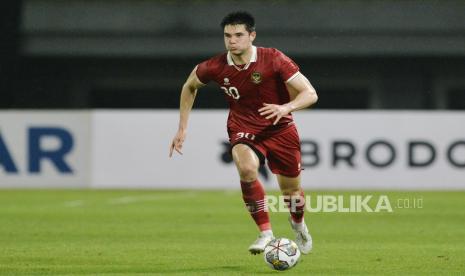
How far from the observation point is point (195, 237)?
12.8m

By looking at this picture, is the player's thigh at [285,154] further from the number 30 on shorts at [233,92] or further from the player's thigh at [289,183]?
the number 30 on shorts at [233,92]

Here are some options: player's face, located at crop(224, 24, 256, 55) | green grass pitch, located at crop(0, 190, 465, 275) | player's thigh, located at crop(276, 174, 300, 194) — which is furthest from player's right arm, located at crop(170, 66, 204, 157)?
green grass pitch, located at crop(0, 190, 465, 275)

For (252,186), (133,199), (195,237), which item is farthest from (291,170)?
(133,199)

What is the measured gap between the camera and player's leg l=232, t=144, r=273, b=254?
10195 millimetres

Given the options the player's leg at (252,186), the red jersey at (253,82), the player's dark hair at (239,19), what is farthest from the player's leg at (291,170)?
the player's dark hair at (239,19)

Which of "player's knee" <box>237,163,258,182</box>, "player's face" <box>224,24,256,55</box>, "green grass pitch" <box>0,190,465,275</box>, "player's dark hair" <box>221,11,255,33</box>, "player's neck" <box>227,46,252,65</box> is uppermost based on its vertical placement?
"player's dark hair" <box>221,11,255,33</box>

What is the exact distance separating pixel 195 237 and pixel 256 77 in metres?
2.95

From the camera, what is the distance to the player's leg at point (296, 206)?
1104cm

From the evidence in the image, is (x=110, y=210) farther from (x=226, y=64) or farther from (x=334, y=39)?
(x=334, y=39)

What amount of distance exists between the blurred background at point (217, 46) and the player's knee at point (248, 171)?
1739 centimetres

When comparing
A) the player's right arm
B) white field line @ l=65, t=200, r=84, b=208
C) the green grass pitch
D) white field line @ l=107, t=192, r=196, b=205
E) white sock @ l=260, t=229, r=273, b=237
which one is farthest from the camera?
white field line @ l=107, t=192, r=196, b=205

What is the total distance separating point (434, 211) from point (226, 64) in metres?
7.07

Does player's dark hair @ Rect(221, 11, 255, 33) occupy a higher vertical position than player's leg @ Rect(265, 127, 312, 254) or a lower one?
higher

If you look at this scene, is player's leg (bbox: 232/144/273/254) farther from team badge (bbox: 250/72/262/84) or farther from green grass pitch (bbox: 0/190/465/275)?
team badge (bbox: 250/72/262/84)
